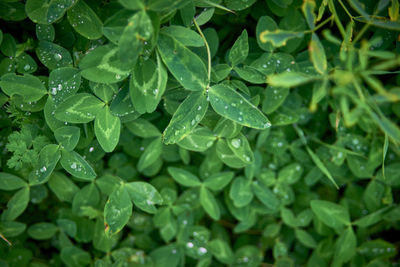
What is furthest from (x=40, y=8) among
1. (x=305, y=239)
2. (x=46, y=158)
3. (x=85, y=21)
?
(x=305, y=239)

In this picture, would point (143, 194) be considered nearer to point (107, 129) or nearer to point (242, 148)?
point (107, 129)

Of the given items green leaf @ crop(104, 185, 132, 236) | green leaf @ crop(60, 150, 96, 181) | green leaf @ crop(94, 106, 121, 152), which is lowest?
green leaf @ crop(104, 185, 132, 236)

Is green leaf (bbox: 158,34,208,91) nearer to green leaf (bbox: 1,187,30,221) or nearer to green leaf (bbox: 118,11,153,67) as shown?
green leaf (bbox: 118,11,153,67)

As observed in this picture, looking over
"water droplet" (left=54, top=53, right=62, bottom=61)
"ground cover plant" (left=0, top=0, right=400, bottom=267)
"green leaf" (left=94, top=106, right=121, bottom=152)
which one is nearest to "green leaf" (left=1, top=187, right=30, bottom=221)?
"ground cover plant" (left=0, top=0, right=400, bottom=267)

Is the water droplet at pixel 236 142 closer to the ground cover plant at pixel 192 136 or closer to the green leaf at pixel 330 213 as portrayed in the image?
the ground cover plant at pixel 192 136

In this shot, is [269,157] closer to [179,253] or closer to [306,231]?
[306,231]

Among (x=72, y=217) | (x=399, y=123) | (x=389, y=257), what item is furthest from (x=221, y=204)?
(x=399, y=123)

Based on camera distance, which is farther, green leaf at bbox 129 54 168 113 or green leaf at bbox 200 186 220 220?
green leaf at bbox 200 186 220 220
